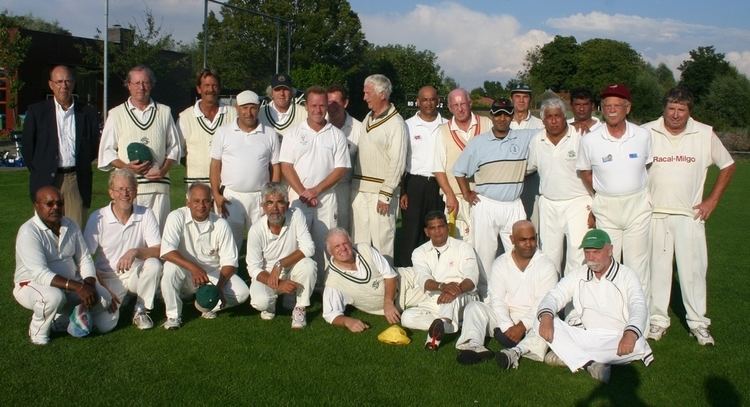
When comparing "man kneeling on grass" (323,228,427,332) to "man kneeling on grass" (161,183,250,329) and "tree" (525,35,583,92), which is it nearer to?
"man kneeling on grass" (161,183,250,329)

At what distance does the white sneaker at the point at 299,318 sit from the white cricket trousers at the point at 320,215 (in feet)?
3.51

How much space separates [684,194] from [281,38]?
4657cm

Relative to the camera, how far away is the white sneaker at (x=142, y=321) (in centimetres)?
670

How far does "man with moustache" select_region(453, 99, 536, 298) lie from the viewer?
732cm

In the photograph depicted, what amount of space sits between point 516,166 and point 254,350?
3.12m

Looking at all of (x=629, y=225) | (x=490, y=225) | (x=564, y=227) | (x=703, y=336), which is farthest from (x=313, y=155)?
(x=703, y=336)

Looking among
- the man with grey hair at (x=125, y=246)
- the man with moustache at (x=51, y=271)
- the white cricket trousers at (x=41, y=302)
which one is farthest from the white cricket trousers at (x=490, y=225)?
the white cricket trousers at (x=41, y=302)

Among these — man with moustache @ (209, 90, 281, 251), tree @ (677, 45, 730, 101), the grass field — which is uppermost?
tree @ (677, 45, 730, 101)

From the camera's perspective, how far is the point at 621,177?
6.55 m

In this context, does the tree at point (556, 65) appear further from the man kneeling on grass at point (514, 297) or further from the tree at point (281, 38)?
the man kneeling on grass at point (514, 297)

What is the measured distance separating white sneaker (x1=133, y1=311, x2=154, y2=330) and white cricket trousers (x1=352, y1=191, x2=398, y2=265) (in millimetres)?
2473

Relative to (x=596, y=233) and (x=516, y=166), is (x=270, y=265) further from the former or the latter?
(x=596, y=233)

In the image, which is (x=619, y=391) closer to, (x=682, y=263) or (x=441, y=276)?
(x=682, y=263)

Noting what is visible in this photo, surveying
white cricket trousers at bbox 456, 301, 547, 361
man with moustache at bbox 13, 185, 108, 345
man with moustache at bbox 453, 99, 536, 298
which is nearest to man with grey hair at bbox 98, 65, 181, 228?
man with moustache at bbox 13, 185, 108, 345
